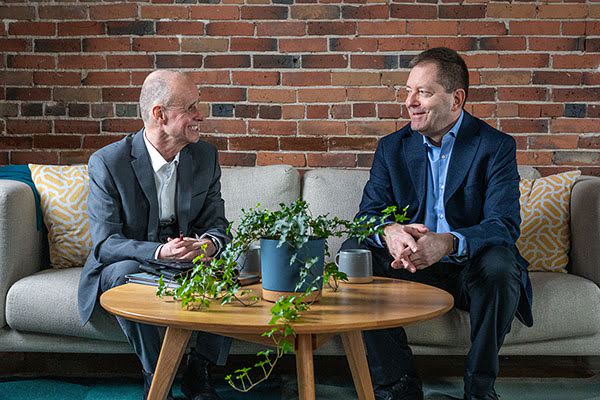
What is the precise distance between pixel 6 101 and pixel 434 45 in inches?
73.3

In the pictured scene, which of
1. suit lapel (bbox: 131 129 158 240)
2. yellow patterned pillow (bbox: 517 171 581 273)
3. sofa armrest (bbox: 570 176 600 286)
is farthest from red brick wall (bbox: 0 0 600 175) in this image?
suit lapel (bbox: 131 129 158 240)

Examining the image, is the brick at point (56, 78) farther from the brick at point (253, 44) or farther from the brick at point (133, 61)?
the brick at point (253, 44)

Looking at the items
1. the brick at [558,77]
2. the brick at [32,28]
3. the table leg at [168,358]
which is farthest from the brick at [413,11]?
the table leg at [168,358]

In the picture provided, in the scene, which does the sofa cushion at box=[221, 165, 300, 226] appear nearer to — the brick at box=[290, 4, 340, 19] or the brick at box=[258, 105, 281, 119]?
the brick at box=[258, 105, 281, 119]

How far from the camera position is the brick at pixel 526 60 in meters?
Result: 3.34

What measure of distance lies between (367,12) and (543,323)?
153cm

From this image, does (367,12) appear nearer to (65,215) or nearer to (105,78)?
(105,78)

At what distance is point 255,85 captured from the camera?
3389 millimetres

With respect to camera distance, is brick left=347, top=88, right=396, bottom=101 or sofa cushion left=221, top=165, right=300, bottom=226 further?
brick left=347, top=88, right=396, bottom=101

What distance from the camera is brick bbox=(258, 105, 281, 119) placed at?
11.1ft

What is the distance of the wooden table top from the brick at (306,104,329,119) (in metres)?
1.39

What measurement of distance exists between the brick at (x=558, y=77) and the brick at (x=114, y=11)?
1.73 meters

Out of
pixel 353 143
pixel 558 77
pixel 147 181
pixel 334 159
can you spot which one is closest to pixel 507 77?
pixel 558 77

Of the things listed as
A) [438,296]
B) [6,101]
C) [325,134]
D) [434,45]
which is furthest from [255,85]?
[438,296]
